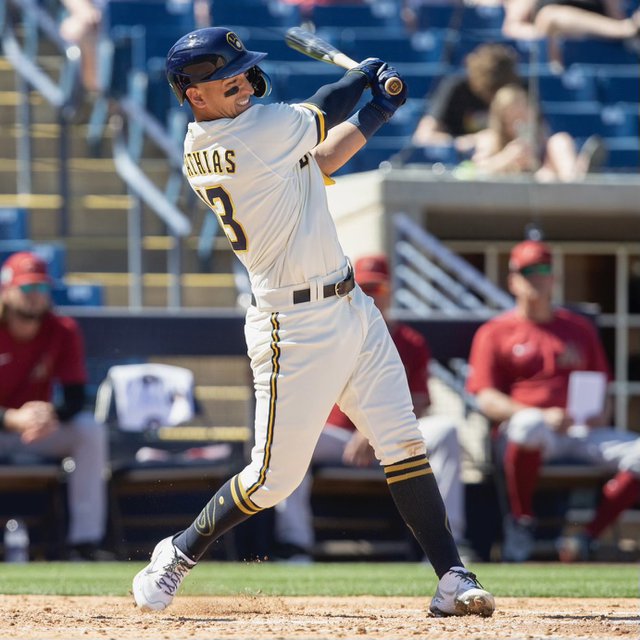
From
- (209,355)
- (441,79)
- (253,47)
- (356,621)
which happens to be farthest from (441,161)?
(356,621)

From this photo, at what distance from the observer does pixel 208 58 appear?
12.8 feet

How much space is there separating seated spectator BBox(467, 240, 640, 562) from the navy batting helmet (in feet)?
11.0

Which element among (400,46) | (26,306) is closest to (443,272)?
(400,46)

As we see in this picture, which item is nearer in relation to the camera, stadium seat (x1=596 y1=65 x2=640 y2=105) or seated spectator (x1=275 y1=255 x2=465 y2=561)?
seated spectator (x1=275 y1=255 x2=465 y2=561)

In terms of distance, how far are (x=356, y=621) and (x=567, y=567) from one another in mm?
2849

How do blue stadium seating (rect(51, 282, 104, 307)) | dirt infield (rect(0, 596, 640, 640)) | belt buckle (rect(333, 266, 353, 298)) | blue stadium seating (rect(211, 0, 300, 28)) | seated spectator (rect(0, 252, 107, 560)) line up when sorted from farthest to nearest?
blue stadium seating (rect(211, 0, 300, 28)) → blue stadium seating (rect(51, 282, 104, 307)) → seated spectator (rect(0, 252, 107, 560)) → belt buckle (rect(333, 266, 353, 298)) → dirt infield (rect(0, 596, 640, 640))

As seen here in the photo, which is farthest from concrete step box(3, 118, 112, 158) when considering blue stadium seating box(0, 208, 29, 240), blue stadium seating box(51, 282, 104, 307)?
blue stadium seating box(51, 282, 104, 307)

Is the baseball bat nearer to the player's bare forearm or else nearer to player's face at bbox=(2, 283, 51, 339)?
the player's bare forearm

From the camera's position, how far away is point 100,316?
7.16 metres

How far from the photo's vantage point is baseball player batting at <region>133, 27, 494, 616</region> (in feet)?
13.0

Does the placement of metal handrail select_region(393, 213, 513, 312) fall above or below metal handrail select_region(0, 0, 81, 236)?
below

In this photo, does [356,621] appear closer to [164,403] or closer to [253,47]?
[164,403]

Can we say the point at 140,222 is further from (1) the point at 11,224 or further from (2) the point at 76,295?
(1) the point at 11,224

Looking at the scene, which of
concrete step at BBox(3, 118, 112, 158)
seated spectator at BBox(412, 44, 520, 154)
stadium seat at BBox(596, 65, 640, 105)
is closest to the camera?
seated spectator at BBox(412, 44, 520, 154)
